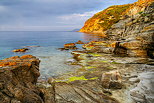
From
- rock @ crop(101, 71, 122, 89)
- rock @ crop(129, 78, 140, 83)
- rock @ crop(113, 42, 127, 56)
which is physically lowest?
rock @ crop(129, 78, 140, 83)

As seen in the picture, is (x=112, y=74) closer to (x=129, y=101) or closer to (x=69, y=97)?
(x=129, y=101)

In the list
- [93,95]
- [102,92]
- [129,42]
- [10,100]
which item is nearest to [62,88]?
[93,95]

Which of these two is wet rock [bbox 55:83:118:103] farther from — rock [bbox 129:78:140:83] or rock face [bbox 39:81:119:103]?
rock [bbox 129:78:140:83]

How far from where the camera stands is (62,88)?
46.6ft

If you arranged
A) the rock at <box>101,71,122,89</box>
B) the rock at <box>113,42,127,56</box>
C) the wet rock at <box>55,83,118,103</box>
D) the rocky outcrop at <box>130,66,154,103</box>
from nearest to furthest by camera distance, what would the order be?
the rocky outcrop at <box>130,66,154,103</box>
the wet rock at <box>55,83,118,103</box>
the rock at <box>101,71,122,89</box>
the rock at <box>113,42,127,56</box>

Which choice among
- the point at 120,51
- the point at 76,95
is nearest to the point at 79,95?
the point at 76,95

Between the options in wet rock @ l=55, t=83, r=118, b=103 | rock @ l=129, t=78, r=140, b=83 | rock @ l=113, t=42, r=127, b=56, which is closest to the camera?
wet rock @ l=55, t=83, r=118, b=103

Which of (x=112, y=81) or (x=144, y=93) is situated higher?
(x=112, y=81)

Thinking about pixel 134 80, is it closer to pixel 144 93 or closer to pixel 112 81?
pixel 112 81

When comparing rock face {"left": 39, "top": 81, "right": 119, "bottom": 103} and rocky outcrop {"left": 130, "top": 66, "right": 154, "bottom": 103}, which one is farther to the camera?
rock face {"left": 39, "top": 81, "right": 119, "bottom": 103}

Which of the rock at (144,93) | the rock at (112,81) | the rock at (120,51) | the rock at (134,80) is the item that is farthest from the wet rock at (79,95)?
the rock at (120,51)

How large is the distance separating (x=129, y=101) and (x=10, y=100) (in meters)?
10.6

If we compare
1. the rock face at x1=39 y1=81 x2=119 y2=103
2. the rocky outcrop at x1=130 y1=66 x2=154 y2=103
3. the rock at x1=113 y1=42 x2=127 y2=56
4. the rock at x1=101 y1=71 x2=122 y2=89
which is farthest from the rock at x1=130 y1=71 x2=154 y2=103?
the rock at x1=113 y1=42 x2=127 y2=56

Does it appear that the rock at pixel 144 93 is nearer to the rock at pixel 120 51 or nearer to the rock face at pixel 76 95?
the rock face at pixel 76 95
